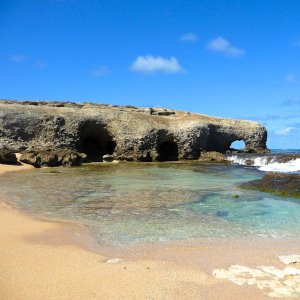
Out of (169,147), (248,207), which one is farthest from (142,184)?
(169,147)

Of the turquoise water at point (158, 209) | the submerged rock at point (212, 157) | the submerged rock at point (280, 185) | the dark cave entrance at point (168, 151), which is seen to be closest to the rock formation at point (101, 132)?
the dark cave entrance at point (168, 151)

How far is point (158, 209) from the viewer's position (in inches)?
495

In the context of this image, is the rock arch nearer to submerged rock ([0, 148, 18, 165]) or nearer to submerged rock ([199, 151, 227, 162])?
submerged rock ([0, 148, 18, 165])

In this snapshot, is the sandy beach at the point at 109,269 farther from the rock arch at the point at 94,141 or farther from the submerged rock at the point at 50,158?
the rock arch at the point at 94,141

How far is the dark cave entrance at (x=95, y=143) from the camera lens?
137 feet

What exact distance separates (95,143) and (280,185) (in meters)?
30.5

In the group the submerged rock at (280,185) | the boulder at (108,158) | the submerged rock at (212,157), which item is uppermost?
the submerged rock at (212,157)

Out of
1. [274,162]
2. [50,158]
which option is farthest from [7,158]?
[274,162]

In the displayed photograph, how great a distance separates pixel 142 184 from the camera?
19.6 metres

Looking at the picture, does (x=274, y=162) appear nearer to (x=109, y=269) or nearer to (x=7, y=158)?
(x=7, y=158)

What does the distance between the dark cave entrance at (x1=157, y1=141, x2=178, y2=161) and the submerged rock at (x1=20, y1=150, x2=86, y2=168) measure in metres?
13.8

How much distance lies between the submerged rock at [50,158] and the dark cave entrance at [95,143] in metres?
7.36

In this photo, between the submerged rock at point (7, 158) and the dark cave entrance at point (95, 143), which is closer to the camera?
the submerged rock at point (7, 158)

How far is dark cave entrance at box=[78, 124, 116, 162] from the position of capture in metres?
41.9
